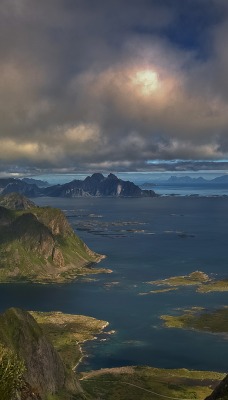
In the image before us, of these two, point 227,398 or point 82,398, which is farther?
point 82,398

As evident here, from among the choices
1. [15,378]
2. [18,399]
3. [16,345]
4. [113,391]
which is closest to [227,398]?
[18,399]

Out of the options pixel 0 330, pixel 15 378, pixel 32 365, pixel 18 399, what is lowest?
pixel 32 365

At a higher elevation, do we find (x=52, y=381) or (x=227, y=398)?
(x=227, y=398)

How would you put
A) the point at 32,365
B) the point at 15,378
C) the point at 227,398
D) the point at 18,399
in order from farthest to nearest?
the point at 32,365 < the point at 227,398 < the point at 18,399 < the point at 15,378

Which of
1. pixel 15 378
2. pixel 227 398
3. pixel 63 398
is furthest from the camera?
pixel 63 398

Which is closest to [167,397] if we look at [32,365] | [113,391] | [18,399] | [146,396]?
[146,396]

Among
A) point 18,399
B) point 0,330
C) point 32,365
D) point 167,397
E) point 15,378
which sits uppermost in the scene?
point 15,378

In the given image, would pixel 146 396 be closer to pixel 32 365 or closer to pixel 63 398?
pixel 63 398

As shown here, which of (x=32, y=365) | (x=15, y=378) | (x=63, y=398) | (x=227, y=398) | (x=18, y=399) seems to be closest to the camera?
(x=15, y=378)

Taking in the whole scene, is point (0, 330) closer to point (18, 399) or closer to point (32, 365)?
point (32, 365)
